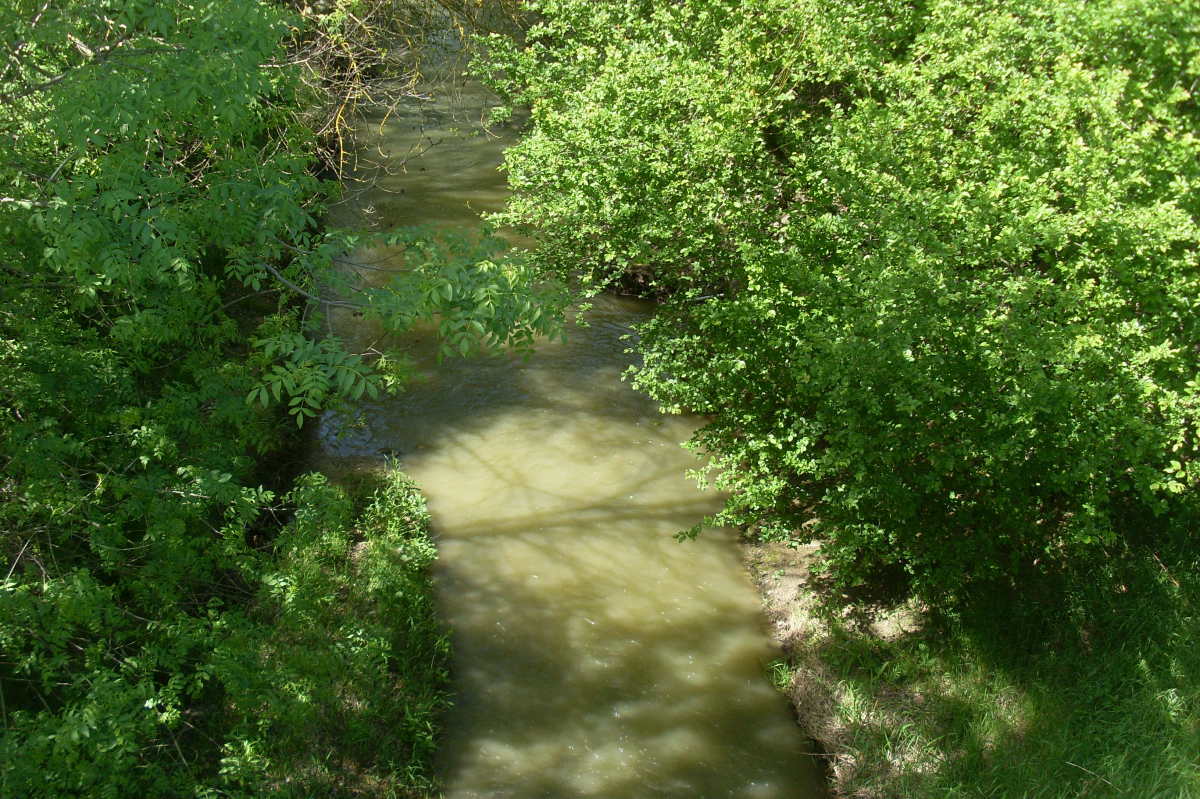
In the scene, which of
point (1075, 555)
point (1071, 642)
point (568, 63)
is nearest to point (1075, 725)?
point (1071, 642)

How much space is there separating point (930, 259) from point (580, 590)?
3.85 meters

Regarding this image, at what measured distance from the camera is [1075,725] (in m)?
5.53

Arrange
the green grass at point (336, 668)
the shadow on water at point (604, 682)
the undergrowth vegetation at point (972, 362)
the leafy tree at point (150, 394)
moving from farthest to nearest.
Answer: the shadow on water at point (604, 682)
the green grass at point (336, 668)
the undergrowth vegetation at point (972, 362)
the leafy tree at point (150, 394)

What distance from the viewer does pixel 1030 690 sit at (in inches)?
230

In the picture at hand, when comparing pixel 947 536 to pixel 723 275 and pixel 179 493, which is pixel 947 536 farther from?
pixel 179 493

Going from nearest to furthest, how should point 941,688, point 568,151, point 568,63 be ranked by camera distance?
1. point 941,688
2. point 568,151
3. point 568,63

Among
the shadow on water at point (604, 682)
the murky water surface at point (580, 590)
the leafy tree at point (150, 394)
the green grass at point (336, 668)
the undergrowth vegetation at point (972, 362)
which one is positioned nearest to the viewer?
the leafy tree at point (150, 394)

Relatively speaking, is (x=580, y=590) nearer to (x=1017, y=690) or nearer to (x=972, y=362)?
(x=1017, y=690)

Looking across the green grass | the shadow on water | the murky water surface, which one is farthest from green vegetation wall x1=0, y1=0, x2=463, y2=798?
the murky water surface

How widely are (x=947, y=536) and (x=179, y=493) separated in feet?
17.0

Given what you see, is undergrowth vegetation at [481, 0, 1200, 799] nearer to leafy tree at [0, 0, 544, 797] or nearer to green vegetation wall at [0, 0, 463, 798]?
leafy tree at [0, 0, 544, 797]

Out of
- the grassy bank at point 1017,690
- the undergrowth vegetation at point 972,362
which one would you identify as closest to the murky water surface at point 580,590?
the grassy bank at point 1017,690

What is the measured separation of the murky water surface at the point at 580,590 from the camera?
6.03 metres

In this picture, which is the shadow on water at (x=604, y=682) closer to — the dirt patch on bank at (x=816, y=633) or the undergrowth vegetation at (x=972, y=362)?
the dirt patch on bank at (x=816, y=633)
